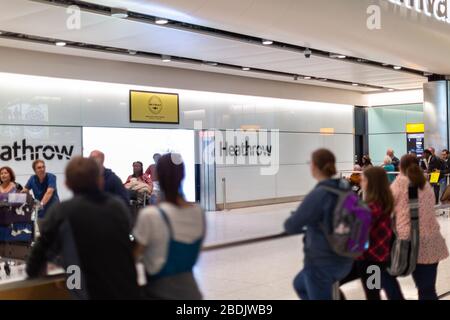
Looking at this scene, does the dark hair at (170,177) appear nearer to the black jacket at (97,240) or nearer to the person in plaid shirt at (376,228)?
the black jacket at (97,240)

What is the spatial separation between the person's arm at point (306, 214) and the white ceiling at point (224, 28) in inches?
217

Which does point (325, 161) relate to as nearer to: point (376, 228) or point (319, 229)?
point (319, 229)

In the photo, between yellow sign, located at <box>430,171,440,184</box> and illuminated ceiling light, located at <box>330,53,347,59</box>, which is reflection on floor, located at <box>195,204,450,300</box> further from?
illuminated ceiling light, located at <box>330,53,347,59</box>

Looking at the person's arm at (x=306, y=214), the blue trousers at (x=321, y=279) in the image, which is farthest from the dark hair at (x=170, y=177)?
the blue trousers at (x=321, y=279)

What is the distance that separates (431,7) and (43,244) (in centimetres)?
1202

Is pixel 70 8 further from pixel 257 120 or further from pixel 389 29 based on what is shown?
pixel 257 120

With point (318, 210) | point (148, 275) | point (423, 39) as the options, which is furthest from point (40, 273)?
point (423, 39)

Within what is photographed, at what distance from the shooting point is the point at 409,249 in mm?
4785

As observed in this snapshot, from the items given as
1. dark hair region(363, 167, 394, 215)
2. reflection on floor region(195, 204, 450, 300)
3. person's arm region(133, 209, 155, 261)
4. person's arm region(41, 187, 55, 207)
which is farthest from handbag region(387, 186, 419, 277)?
person's arm region(41, 187, 55, 207)

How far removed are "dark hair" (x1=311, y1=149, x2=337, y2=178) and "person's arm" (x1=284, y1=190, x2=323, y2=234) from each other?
0.63ft

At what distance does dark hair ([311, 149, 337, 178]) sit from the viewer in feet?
12.5

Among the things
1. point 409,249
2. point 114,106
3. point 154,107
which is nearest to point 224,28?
point 114,106

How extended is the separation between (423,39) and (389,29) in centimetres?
177
